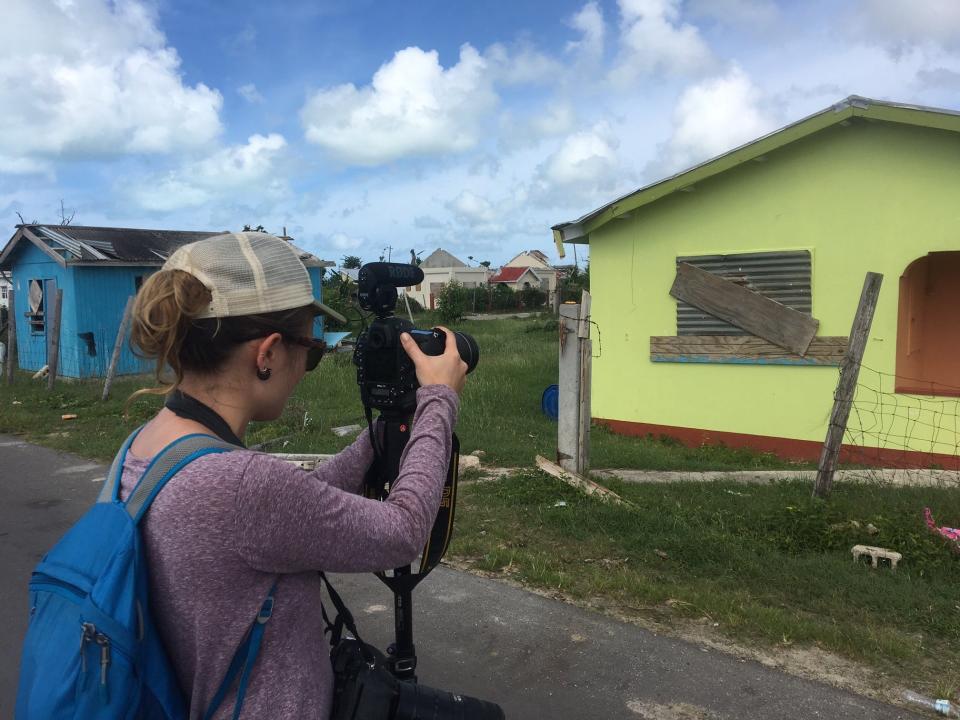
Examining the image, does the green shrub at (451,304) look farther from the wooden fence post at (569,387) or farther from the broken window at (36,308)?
the wooden fence post at (569,387)

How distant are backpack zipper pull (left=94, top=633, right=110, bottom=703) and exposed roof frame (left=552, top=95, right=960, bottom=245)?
8173mm

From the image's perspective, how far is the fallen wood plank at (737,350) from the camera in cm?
812

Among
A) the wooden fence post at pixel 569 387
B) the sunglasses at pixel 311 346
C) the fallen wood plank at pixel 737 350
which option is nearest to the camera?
the sunglasses at pixel 311 346

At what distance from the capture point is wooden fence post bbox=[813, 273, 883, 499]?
5520 mm

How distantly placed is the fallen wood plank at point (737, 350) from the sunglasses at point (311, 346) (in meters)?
7.62

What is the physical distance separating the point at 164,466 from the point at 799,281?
8.19 meters

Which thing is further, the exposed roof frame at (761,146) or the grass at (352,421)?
the grass at (352,421)

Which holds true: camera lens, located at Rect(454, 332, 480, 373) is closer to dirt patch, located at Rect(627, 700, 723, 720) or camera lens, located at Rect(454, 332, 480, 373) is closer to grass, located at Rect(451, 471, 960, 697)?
dirt patch, located at Rect(627, 700, 723, 720)

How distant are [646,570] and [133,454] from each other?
3.86 metres

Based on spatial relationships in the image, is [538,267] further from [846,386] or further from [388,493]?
[388,493]

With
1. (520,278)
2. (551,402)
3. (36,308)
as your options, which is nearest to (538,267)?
(520,278)

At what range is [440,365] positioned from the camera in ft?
5.44

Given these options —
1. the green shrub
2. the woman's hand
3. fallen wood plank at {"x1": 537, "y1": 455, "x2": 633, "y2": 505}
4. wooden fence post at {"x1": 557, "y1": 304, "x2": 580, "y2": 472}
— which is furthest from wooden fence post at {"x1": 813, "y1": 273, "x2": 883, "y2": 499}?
the green shrub

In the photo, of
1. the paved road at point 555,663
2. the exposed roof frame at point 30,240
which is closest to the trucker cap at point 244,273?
the paved road at point 555,663
